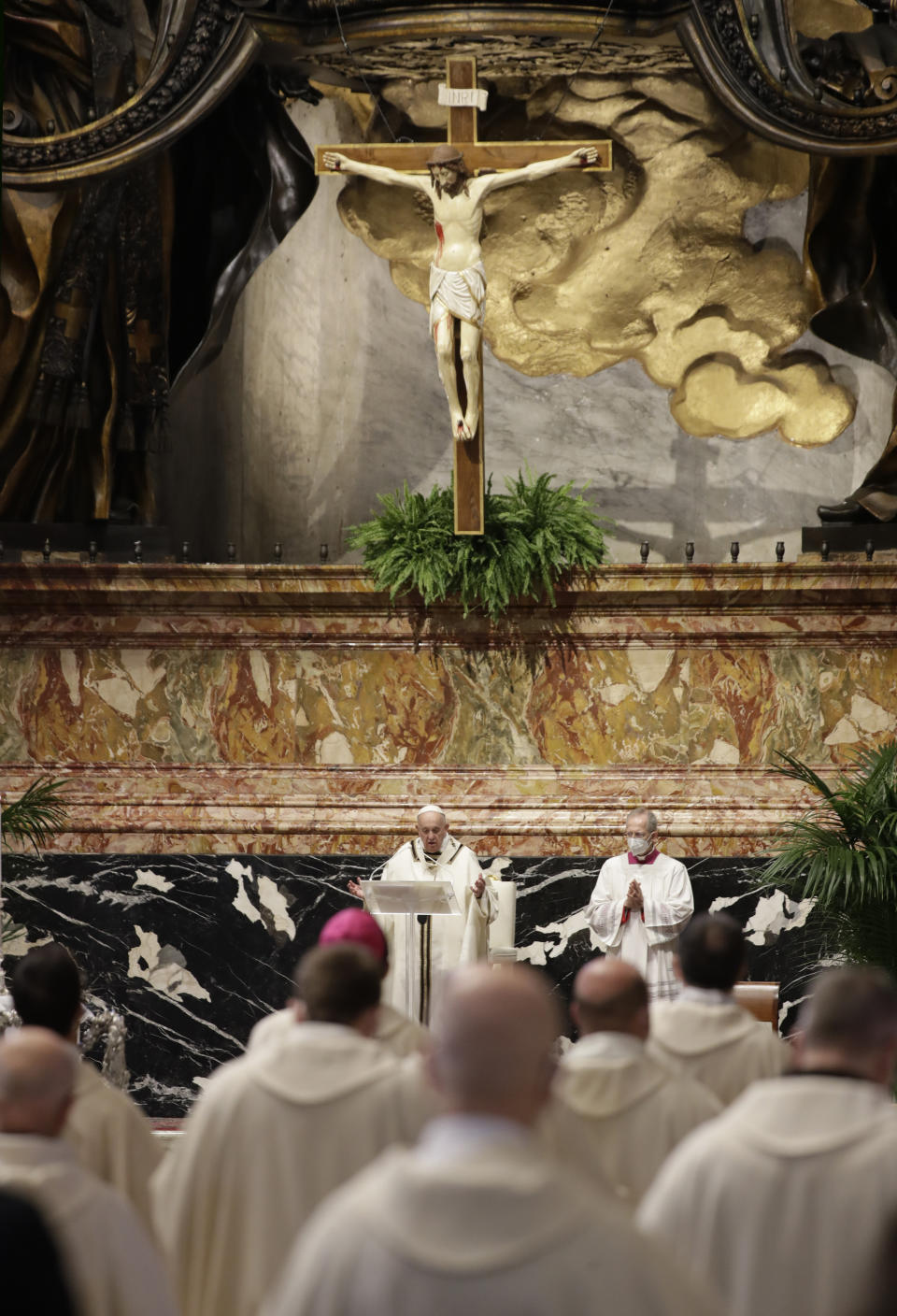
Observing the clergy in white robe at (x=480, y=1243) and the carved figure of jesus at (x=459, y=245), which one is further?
the carved figure of jesus at (x=459, y=245)

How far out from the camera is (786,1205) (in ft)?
10.3

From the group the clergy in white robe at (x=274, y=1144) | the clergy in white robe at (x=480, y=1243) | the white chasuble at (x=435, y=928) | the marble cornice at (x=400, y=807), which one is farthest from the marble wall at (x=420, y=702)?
the clergy in white robe at (x=480, y=1243)

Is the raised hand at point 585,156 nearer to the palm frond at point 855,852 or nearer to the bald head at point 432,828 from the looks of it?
the palm frond at point 855,852

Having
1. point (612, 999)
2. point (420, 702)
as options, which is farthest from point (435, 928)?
point (612, 999)

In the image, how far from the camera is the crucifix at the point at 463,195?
401 inches

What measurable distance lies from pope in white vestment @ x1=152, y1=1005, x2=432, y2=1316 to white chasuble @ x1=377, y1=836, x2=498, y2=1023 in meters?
5.38

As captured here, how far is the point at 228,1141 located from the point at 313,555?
8.74 metres

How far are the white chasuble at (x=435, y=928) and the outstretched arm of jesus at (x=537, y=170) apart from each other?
12.4ft

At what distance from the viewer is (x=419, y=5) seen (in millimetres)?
10703

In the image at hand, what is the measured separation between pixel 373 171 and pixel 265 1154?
756 centimetres

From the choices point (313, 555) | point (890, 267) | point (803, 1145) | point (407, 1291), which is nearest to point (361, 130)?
point (313, 555)

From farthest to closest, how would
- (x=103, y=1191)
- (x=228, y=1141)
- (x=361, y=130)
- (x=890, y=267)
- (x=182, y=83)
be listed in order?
(x=361, y=130), (x=890, y=267), (x=182, y=83), (x=228, y=1141), (x=103, y=1191)

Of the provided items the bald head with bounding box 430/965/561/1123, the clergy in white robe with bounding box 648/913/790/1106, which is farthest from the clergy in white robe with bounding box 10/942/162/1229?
the bald head with bounding box 430/965/561/1123

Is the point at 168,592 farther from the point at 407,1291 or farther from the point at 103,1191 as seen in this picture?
the point at 407,1291
